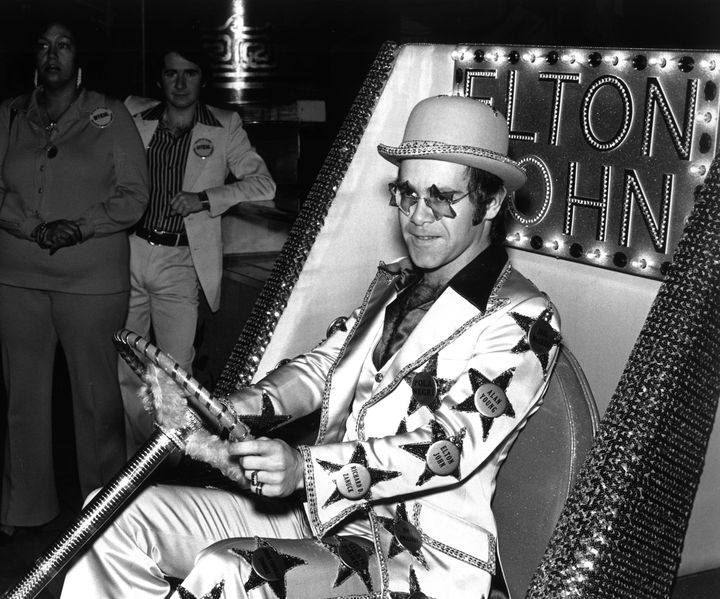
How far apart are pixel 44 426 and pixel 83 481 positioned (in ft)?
0.87

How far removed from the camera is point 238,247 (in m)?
5.63

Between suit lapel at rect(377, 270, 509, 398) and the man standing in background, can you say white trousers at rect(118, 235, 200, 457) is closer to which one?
the man standing in background

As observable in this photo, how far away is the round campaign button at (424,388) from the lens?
200cm

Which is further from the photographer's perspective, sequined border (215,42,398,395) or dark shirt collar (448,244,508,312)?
sequined border (215,42,398,395)

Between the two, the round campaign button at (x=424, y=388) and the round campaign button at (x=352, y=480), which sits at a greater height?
the round campaign button at (x=424, y=388)

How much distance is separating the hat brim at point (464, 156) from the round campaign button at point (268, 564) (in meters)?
0.80

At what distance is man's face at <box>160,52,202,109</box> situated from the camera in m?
4.12

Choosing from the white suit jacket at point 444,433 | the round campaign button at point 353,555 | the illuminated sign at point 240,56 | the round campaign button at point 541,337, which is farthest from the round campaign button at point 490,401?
the illuminated sign at point 240,56

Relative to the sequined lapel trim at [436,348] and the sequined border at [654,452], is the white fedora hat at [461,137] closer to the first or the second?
the sequined lapel trim at [436,348]

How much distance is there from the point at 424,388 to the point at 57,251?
5.86 ft

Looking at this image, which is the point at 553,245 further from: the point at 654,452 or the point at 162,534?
the point at 162,534

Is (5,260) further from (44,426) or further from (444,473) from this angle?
(444,473)

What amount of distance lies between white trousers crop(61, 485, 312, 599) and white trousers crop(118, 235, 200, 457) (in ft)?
6.58

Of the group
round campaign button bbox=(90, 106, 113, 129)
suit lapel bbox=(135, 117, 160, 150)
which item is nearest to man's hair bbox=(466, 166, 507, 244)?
round campaign button bbox=(90, 106, 113, 129)
